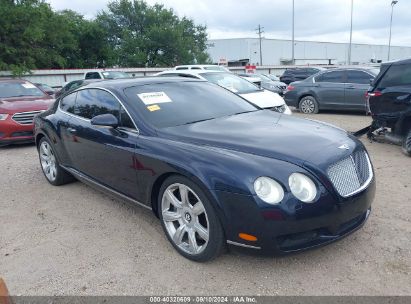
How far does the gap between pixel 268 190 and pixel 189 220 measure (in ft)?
2.72

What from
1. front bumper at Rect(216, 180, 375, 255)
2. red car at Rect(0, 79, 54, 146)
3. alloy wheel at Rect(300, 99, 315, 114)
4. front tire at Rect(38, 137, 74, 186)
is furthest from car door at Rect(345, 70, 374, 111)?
front bumper at Rect(216, 180, 375, 255)

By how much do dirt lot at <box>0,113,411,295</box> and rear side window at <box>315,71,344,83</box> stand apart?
7.72 m

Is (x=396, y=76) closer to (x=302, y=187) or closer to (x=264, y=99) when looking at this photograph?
(x=264, y=99)

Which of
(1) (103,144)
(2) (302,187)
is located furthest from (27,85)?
(2) (302,187)

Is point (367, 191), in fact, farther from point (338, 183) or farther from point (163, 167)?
point (163, 167)

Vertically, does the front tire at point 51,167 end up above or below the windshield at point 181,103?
below

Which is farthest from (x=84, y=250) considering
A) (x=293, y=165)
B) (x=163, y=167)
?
(x=293, y=165)

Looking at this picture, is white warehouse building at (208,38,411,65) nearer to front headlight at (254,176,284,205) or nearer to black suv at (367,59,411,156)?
black suv at (367,59,411,156)

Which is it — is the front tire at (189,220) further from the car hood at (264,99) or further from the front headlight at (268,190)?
the car hood at (264,99)

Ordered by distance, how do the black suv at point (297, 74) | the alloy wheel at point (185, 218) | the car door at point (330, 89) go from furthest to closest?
the black suv at point (297, 74), the car door at point (330, 89), the alloy wheel at point (185, 218)

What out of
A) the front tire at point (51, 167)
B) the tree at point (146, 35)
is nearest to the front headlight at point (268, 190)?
the front tire at point (51, 167)

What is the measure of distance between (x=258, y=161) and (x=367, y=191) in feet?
3.36

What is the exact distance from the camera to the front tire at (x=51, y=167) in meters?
5.45

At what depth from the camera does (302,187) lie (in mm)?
2844
